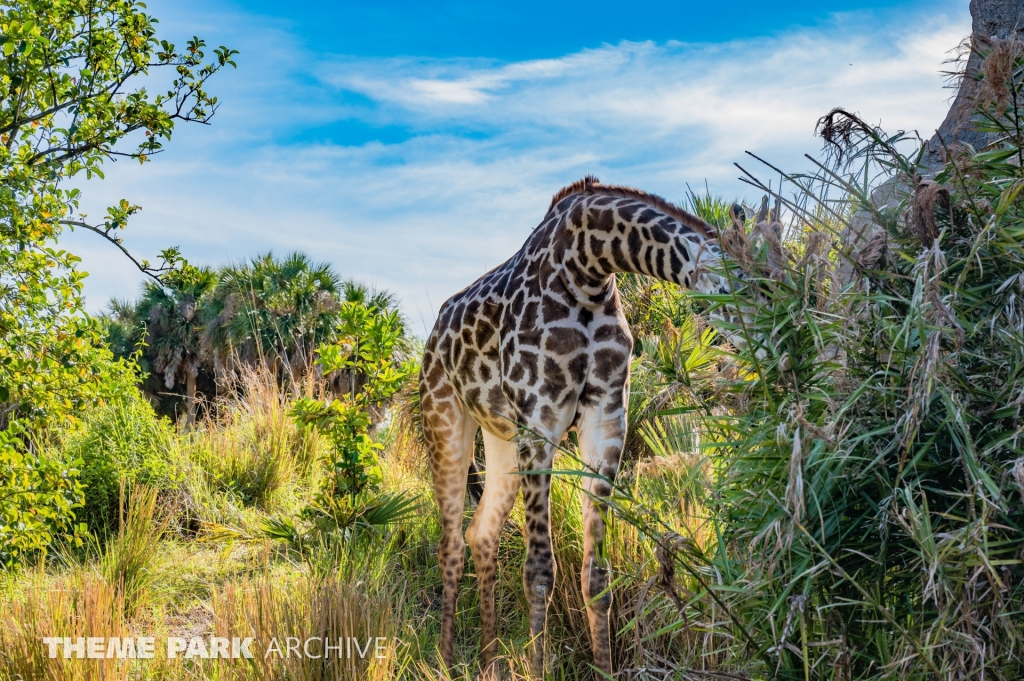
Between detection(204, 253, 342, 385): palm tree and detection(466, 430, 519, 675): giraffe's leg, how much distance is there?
55.0 ft

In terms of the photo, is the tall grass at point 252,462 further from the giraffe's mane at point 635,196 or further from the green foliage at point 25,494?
the giraffe's mane at point 635,196

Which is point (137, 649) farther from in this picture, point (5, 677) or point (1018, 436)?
point (1018, 436)

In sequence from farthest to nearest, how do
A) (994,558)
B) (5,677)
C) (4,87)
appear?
(4,87) → (5,677) → (994,558)

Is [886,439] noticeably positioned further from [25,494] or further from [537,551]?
[25,494]

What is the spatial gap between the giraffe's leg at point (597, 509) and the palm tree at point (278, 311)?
58.2 ft

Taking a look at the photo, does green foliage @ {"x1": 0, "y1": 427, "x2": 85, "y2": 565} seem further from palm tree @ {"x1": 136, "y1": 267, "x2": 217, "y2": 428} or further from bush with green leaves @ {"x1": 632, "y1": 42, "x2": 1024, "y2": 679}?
palm tree @ {"x1": 136, "y1": 267, "x2": 217, "y2": 428}

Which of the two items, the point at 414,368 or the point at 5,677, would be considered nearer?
the point at 5,677

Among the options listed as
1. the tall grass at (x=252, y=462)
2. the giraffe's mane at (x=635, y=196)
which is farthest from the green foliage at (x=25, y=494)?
the giraffe's mane at (x=635, y=196)

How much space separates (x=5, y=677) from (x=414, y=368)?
3917mm

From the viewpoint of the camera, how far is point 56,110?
639 centimetres

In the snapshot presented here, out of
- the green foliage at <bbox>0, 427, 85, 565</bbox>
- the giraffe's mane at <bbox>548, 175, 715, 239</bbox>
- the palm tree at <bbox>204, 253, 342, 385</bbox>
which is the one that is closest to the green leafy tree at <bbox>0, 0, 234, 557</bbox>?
the green foliage at <bbox>0, 427, 85, 565</bbox>

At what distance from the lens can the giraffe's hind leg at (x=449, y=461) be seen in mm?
6000

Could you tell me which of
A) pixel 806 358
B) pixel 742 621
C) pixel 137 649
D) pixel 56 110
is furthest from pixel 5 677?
pixel 806 358

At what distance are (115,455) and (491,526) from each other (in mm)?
5653
